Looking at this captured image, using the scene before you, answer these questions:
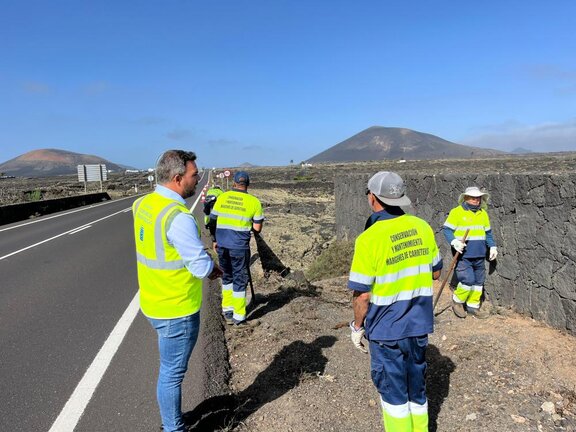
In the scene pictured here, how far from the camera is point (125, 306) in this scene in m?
6.93

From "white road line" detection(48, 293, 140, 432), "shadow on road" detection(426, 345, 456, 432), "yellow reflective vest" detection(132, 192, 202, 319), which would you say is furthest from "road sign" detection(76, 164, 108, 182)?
"yellow reflective vest" detection(132, 192, 202, 319)

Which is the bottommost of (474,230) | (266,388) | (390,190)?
(266,388)

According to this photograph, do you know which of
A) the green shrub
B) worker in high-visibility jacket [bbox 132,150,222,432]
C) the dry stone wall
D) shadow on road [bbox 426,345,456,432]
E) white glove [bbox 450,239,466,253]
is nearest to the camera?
worker in high-visibility jacket [bbox 132,150,222,432]

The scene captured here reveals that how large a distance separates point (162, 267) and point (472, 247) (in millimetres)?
4738

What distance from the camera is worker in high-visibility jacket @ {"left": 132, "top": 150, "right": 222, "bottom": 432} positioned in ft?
9.77

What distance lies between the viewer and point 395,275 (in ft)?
9.99

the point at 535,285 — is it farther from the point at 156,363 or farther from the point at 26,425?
the point at 26,425

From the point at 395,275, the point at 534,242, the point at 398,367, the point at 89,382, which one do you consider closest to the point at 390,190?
the point at 395,275

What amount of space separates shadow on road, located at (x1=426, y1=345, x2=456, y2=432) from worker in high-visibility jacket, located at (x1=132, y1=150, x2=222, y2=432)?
6.86 ft

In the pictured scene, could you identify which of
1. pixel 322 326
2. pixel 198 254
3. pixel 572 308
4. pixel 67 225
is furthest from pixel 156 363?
pixel 67 225

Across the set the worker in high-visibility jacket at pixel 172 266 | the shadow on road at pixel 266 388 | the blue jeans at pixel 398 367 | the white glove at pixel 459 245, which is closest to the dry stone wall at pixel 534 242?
the white glove at pixel 459 245

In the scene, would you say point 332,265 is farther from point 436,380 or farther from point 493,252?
point 436,380

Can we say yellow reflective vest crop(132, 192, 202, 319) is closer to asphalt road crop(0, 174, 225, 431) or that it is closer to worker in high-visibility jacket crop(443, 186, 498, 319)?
asphalt road crop(0, 174, 225, 431)

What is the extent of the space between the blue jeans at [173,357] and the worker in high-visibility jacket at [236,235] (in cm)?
271
